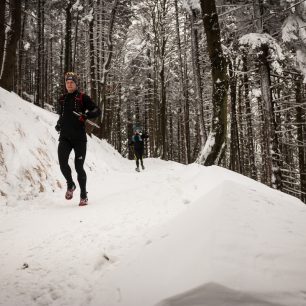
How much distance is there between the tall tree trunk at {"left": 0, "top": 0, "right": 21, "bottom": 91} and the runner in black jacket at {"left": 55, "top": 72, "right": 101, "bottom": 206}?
6229 millimetres

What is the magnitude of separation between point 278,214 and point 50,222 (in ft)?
8.60

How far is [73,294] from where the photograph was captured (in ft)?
6.72

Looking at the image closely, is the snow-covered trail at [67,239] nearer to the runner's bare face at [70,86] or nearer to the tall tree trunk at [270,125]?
the runner's bare face at [70,86]

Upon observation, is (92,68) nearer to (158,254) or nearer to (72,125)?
(72,125)

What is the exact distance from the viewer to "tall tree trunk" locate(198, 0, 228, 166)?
22.4ft

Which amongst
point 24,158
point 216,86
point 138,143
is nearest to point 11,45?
point 24,158

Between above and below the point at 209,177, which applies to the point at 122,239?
below

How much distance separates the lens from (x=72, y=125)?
16.0ft

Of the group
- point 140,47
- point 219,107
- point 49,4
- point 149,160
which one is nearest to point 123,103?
point 140,47

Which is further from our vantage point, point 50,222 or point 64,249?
point 50,222

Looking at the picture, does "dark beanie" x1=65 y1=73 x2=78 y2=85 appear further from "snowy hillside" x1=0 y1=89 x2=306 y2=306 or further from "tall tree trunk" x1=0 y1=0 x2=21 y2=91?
"tall tree trunk" x1=0 y1=0 x2=21 y2=91

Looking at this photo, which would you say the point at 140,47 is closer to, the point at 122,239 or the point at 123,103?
the point at 123,103

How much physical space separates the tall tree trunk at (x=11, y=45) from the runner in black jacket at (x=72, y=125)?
623 cm

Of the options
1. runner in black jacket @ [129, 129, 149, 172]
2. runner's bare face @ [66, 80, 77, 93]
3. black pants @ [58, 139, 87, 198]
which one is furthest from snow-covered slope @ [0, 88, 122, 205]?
runner in black jacket @ [129, 129, 149, 172]
